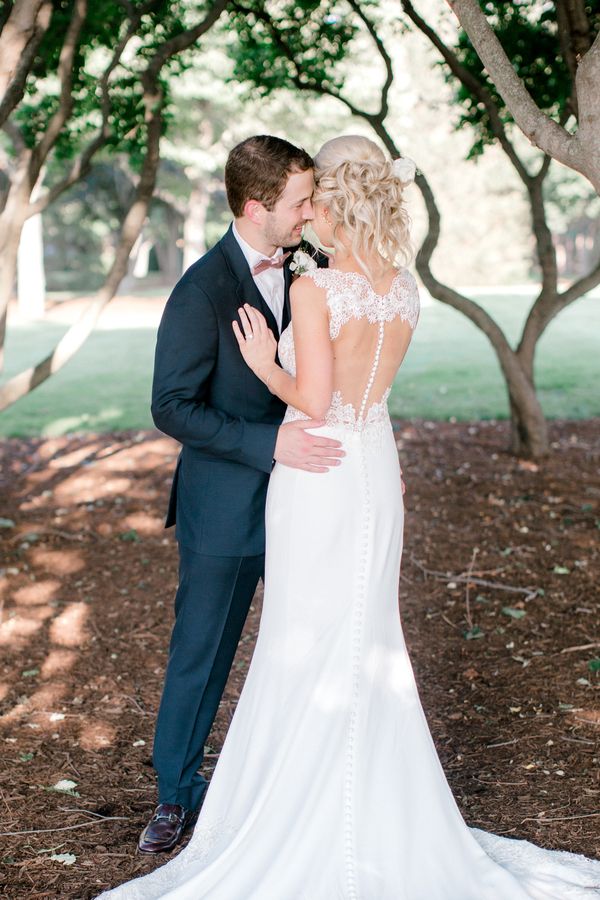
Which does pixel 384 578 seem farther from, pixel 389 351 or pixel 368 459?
pixel 389 351

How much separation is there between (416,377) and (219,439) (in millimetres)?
13055

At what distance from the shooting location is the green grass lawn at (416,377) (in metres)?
12.8

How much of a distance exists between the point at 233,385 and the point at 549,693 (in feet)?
7.74

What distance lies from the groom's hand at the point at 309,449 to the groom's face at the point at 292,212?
639 mm

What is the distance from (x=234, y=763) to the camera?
3219 millimetres

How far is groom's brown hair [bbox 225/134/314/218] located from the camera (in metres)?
3.10

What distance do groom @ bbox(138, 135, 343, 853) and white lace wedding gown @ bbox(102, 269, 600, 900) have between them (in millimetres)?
185

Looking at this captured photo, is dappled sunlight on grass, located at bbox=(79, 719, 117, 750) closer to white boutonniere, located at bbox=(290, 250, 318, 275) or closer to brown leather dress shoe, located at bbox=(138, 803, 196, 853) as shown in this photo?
brown leather dress shoe, located at bbox=(138, 803, 196, 853)

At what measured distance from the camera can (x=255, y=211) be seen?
3252 millimetres

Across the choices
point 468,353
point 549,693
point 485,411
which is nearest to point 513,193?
point 468,353

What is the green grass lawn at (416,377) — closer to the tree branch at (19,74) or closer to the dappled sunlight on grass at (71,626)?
the dappled sunlight on grass at (71,626)

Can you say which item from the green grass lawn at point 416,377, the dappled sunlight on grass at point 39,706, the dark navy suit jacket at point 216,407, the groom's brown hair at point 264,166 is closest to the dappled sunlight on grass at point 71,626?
the dappled sunlight on grass at point 39,706

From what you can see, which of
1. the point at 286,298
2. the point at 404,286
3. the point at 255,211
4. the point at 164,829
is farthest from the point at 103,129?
the point at 164,829

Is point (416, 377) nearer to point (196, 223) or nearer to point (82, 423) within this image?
point (82, 423)
